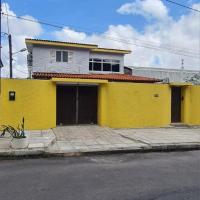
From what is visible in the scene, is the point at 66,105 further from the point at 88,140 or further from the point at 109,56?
the point at 109,56

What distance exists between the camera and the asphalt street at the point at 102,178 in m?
5.86

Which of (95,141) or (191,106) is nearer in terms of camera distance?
(95,141)

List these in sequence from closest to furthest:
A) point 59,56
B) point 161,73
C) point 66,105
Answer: point 66,105 < point 59,56 < point 161,73

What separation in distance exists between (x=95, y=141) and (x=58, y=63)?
56.8 feet

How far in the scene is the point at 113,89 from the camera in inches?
623

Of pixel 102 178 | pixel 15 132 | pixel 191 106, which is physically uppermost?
pixel 191 106

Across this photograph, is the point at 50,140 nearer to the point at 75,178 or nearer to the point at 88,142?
the point at 88,142

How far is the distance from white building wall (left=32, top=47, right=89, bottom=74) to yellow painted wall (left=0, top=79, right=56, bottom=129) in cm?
1338

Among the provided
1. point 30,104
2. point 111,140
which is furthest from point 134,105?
point 30,104

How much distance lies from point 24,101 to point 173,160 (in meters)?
7.55

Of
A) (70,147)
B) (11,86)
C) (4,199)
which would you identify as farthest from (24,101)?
(4,199)

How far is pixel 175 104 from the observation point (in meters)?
17.9

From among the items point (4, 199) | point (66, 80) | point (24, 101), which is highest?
point (66, 80)

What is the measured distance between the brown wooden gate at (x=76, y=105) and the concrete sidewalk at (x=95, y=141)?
0.89 m
